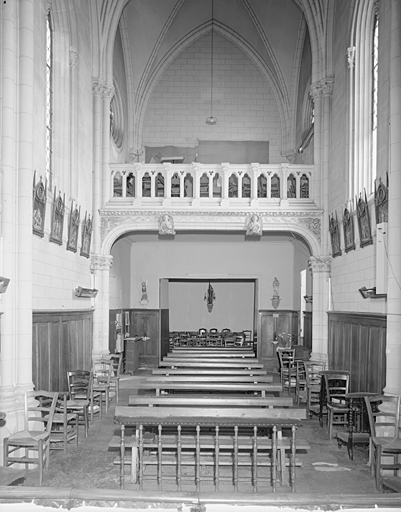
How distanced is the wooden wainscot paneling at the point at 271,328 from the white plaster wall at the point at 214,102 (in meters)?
5.36

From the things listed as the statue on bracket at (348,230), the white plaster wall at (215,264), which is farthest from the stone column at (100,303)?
the statue on bracket at (348,230)

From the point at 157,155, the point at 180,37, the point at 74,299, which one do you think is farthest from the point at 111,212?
the point at 180,37

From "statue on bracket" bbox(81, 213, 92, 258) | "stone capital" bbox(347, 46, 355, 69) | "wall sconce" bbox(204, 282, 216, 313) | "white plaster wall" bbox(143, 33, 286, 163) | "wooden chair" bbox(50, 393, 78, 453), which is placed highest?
"white plaster wall" bbox(143, 33, 286, 163)

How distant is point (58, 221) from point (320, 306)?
6.64 metres

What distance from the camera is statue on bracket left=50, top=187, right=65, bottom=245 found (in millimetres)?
9883

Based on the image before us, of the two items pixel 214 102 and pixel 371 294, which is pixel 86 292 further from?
pixel 214 102

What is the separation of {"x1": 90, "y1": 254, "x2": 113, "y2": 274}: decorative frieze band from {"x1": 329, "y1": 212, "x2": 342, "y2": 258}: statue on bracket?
5.33 m

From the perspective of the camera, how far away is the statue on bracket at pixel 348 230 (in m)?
11.1

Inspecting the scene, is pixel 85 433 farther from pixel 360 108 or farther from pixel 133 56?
pixel 133 56

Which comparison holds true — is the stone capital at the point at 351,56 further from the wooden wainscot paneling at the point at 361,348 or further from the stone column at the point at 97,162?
the stone column at the point at 97,162

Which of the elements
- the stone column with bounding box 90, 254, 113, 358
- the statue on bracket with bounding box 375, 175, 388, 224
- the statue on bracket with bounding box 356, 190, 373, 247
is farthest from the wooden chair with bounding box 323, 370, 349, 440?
the stone column with bounding box 90, 254, 113, 358

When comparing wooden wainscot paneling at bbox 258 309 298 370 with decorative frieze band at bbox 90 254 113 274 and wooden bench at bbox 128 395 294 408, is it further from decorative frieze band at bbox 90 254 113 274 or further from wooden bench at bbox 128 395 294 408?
wooden bench at bbox 128 395 294 408

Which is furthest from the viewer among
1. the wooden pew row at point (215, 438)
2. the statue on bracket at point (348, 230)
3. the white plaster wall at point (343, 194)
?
the statue on bracket at point (348, 230)

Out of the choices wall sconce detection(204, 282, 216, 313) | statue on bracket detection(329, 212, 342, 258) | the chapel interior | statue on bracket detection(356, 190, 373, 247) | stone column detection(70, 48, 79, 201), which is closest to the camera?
the chapel interior
